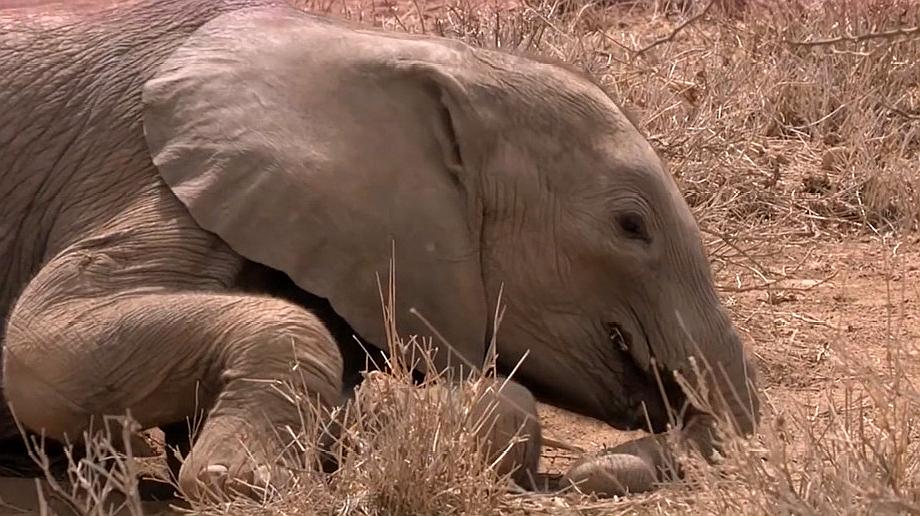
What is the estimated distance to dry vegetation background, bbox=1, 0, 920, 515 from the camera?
11.7 ft

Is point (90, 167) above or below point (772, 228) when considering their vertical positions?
above

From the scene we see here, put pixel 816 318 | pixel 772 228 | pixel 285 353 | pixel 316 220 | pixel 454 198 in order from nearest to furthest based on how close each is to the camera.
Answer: pixel 285 353 → pixel 316 220 → pixel 454 198 → pixel 816 318 → pixel 772 228

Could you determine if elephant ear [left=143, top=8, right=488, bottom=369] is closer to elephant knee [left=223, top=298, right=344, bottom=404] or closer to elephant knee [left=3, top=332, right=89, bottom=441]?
elephant knee [left=223, top=298, right=344, bottom=404]

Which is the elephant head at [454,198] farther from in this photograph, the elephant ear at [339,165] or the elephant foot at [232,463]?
the elephant foot at [232,463]

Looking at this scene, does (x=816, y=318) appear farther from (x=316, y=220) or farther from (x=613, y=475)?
(x=316, y=220)

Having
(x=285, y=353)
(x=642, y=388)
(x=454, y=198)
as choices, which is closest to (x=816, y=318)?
(x=642, y=388)

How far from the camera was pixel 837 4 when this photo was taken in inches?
336

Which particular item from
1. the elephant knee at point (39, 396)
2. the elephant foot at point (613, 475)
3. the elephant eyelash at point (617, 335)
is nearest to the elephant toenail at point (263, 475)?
the elephant knee at point (39, 396)

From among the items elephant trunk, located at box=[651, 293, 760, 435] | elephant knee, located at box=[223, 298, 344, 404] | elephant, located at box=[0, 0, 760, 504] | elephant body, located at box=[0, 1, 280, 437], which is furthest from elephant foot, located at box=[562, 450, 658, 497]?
elephant body, located at box=[0, 1, 280, 437]

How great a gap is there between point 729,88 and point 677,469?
12.3ft

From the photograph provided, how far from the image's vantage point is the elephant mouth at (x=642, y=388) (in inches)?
169

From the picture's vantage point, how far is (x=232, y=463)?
3.67 m

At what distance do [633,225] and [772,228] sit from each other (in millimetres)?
2622

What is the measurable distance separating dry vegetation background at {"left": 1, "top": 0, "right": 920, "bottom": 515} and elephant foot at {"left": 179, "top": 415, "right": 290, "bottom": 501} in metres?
0.06
